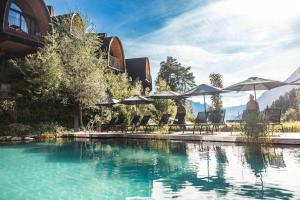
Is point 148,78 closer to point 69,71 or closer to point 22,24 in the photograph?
point 22,24

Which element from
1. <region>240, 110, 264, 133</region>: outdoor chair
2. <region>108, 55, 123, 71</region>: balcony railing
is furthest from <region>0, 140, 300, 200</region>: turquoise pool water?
<region>108, 55, 123, 71</region>: balcony railing

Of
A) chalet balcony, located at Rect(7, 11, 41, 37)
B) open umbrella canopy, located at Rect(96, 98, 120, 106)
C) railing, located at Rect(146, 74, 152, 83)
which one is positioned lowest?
open umbrella canopy, located at Rect(96, 98, 120, 106)

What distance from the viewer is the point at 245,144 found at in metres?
11.7

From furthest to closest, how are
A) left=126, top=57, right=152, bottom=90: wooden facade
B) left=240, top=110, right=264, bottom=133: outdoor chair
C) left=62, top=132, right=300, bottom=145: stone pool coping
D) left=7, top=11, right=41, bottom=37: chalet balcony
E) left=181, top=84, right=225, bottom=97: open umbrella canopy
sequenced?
1. left=126, top=57, right=152, bottom=90: wooden facade
2. left=7, top=11, right=41, bottom=37: chalet balcony
3. left=181, top=84, right=225, bottom=97: open umbrella canopy
4. left=240, top=110, right=264, bottom=133: outdoor chair
5. left=62, top=132, right=300, bottom=145: stone pool coping

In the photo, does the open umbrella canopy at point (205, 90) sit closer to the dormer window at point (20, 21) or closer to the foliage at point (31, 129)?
the foliage at point (31, 129)

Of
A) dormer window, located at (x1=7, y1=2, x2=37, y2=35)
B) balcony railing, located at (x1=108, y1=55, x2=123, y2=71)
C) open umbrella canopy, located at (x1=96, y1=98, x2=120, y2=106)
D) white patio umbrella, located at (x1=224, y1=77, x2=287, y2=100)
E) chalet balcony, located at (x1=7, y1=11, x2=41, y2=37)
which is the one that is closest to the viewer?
white patio umbrella, located at (x1=224, y1=77, x2=287, y2=100)

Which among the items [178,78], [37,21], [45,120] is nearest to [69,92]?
[45,120]

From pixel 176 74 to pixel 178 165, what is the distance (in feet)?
120

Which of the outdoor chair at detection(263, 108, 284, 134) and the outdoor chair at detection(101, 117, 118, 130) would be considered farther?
the outdoor chair at detection(101, 117, 118, 130)

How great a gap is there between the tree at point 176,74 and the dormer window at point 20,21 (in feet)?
72.0

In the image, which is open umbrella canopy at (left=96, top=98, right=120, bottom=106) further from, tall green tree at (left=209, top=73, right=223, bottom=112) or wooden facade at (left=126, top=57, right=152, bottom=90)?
wooden facade at (left=126, top=57, right=152, bottom=90)

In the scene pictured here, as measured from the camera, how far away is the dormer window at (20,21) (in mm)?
22875

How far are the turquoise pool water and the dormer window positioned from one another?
1482 centimetres

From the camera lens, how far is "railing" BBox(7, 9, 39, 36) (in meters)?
22.7
